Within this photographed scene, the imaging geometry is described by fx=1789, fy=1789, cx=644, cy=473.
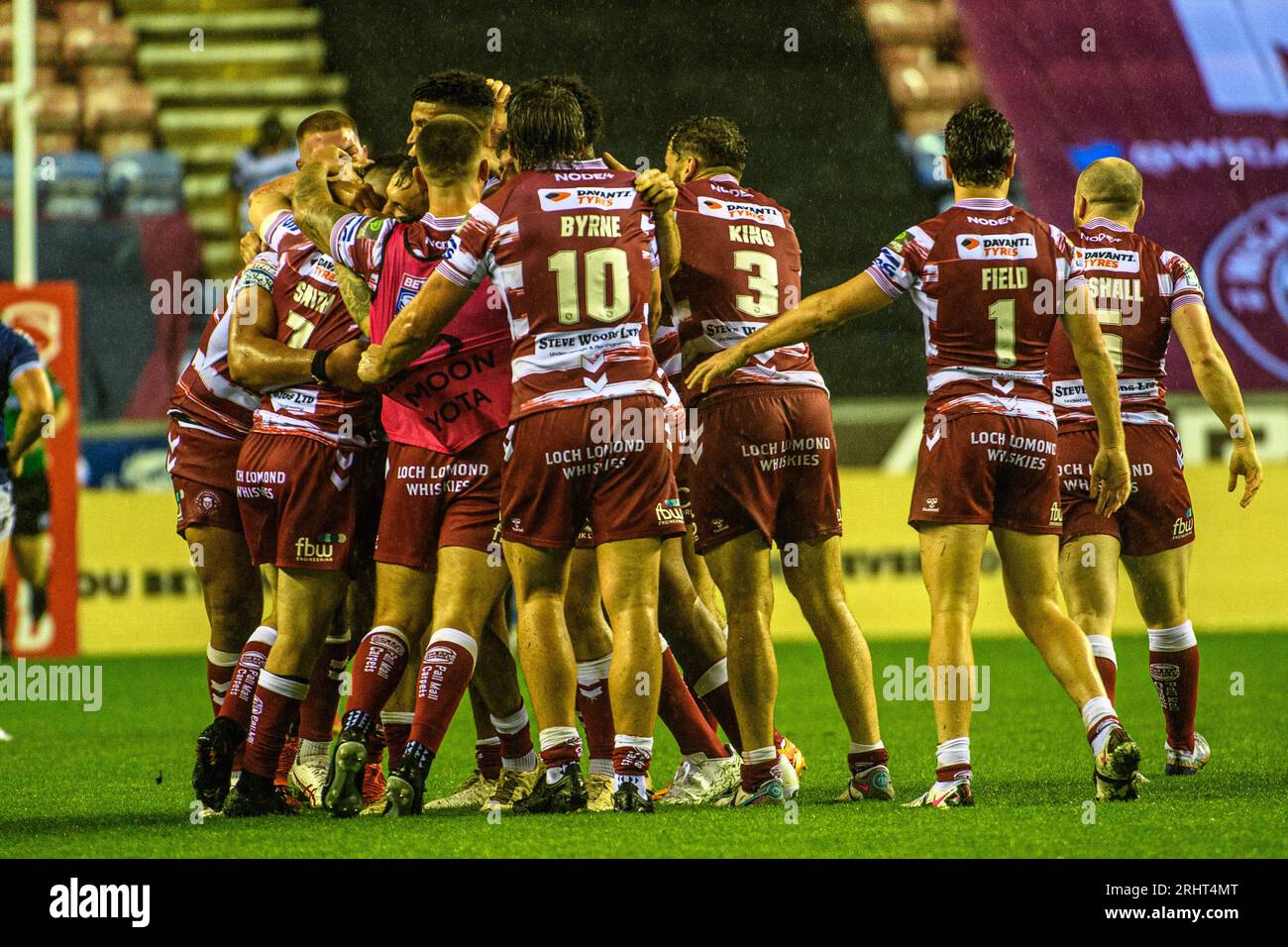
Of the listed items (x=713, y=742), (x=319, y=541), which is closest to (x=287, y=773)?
(x=319, y=541)

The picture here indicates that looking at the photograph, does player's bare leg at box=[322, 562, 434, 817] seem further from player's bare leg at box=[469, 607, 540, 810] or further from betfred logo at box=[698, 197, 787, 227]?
betfred logo at box=[698, 197, 787, 227]

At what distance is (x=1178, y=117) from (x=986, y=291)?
12070 mm

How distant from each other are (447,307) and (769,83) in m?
12.7

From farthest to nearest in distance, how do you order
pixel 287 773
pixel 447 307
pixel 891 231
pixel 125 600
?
pixel 891 231, pixel 125 600, pixel 287 773, pixel 447 307

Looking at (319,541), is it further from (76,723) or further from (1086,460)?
(76,723)

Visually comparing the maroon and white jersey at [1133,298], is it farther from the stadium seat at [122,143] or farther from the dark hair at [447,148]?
the stadium seat at [122,143]

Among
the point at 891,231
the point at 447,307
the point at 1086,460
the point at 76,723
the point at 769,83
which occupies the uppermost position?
the point at 769,83

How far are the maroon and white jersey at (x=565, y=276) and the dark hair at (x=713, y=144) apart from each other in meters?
0.81

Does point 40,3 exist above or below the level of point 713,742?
above

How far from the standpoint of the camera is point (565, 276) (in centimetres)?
517

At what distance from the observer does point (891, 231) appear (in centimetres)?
1639

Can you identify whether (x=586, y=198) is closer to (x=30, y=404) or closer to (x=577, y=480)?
(x=577, y=480)

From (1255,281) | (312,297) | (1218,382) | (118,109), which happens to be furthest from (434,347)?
(118,109)

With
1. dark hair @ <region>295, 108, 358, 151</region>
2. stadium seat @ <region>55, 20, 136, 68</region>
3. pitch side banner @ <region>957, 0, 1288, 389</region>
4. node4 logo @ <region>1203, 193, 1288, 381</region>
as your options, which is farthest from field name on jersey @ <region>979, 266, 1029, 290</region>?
stadium seat @ <region>55, 20, 136, 68</region>
